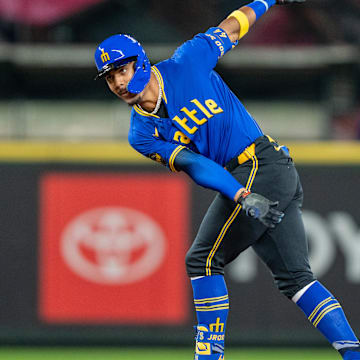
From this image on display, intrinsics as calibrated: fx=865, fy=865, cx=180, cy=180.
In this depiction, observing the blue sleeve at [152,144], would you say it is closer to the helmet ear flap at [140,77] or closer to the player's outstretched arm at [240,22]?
the helmet ear flap at [140,77]

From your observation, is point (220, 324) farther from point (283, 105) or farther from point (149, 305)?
point (283, 105)

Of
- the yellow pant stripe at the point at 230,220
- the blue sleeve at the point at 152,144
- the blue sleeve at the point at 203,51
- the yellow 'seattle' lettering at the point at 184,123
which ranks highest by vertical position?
the blue sleeve at the point at 203,51

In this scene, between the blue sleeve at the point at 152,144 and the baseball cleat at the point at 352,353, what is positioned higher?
the blue sleeve at the point at 152,144

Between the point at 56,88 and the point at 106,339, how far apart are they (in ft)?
17.8

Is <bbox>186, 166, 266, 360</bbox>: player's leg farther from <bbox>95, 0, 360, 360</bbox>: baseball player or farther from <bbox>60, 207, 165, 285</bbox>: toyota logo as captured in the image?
<bbox>60, 207, 165, 285</bbox>: toyota logo

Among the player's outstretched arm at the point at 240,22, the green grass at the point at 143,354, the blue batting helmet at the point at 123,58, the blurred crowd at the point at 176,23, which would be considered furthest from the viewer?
the blurred crowd at the point at 176,23

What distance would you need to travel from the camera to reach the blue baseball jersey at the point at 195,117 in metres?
5.16

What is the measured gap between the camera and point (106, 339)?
830 centimetres

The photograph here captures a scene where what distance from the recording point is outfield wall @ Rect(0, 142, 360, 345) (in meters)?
8.30

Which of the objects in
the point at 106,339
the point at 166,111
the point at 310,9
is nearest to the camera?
the point at 166,111

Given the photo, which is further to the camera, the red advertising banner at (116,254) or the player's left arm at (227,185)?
the red advertising banner at (116,254)

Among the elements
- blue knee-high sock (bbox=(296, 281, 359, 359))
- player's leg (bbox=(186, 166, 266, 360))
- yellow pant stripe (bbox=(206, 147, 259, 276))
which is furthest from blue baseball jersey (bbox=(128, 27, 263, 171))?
blue knee-high sock (bbox=(296, 281, 359, 359))

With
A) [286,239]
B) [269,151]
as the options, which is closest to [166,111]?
[269,151]

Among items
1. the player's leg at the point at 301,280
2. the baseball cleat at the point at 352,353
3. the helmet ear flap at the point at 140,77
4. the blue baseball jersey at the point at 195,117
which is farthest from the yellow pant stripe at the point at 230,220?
the baseball cleat at the point at 352,353
